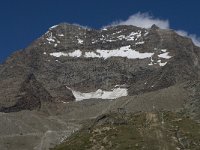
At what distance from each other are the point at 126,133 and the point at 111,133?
16.2 feet

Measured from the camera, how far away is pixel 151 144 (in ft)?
583

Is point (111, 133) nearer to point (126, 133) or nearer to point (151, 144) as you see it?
point (126, 133)

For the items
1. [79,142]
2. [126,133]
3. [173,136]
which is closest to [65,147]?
[79,142]

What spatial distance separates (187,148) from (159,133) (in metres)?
17.6

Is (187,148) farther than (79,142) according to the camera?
No

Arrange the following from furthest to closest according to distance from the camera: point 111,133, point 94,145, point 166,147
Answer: point 111,133
point 94,145
point 166,147

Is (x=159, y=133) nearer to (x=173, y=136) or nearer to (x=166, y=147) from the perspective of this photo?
(x=173, y=136)

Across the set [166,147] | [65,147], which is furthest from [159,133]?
[65,147]

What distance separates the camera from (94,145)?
612ft

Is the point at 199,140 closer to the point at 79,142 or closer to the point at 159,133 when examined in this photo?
the point at 159,133

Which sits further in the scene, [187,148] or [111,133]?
[111,133]

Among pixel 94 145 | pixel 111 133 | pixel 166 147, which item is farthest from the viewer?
pixel 111 133

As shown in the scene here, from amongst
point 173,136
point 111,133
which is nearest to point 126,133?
point 111,133

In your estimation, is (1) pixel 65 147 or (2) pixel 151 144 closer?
(2) pixel 151 144
